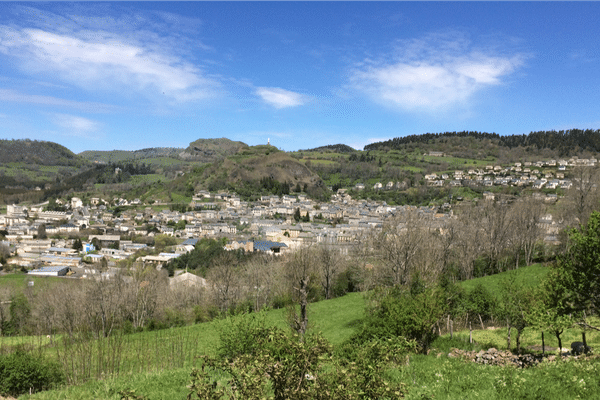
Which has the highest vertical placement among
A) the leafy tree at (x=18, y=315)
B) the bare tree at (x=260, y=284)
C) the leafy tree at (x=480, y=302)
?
the leafy tree at (x=480, y=302)

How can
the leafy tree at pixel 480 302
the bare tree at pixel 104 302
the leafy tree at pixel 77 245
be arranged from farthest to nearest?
the leafy tree at pixel 77 245 → the bare tree at pixel 104 302 → the leafy tree at pixel 480 302

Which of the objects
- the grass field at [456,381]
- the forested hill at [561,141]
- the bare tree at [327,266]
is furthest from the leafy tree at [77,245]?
the forested hill at [561,141]

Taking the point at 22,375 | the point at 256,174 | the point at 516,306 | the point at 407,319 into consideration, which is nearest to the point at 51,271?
the point at 22,375

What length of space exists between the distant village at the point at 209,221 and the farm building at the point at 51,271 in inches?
6.6

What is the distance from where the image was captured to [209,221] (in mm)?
110000

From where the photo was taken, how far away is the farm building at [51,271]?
212 feet

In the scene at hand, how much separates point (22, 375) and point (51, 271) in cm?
6635

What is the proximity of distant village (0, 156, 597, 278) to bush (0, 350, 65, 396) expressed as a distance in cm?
4578

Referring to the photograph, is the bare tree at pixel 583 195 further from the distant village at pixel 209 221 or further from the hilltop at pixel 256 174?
the hilltop at pixel 256 174

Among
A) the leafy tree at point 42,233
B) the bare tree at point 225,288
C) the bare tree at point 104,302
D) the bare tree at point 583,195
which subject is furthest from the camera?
the leafy tree at point 42,233

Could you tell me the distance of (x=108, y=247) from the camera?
9169cm

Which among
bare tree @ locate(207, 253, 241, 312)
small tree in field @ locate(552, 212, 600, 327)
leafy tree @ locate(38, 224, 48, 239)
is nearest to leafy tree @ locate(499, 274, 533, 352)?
small tree in field @ locate(552, 212, 600, 327)

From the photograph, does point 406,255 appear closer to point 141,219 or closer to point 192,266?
point 192,266

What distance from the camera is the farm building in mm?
64562
